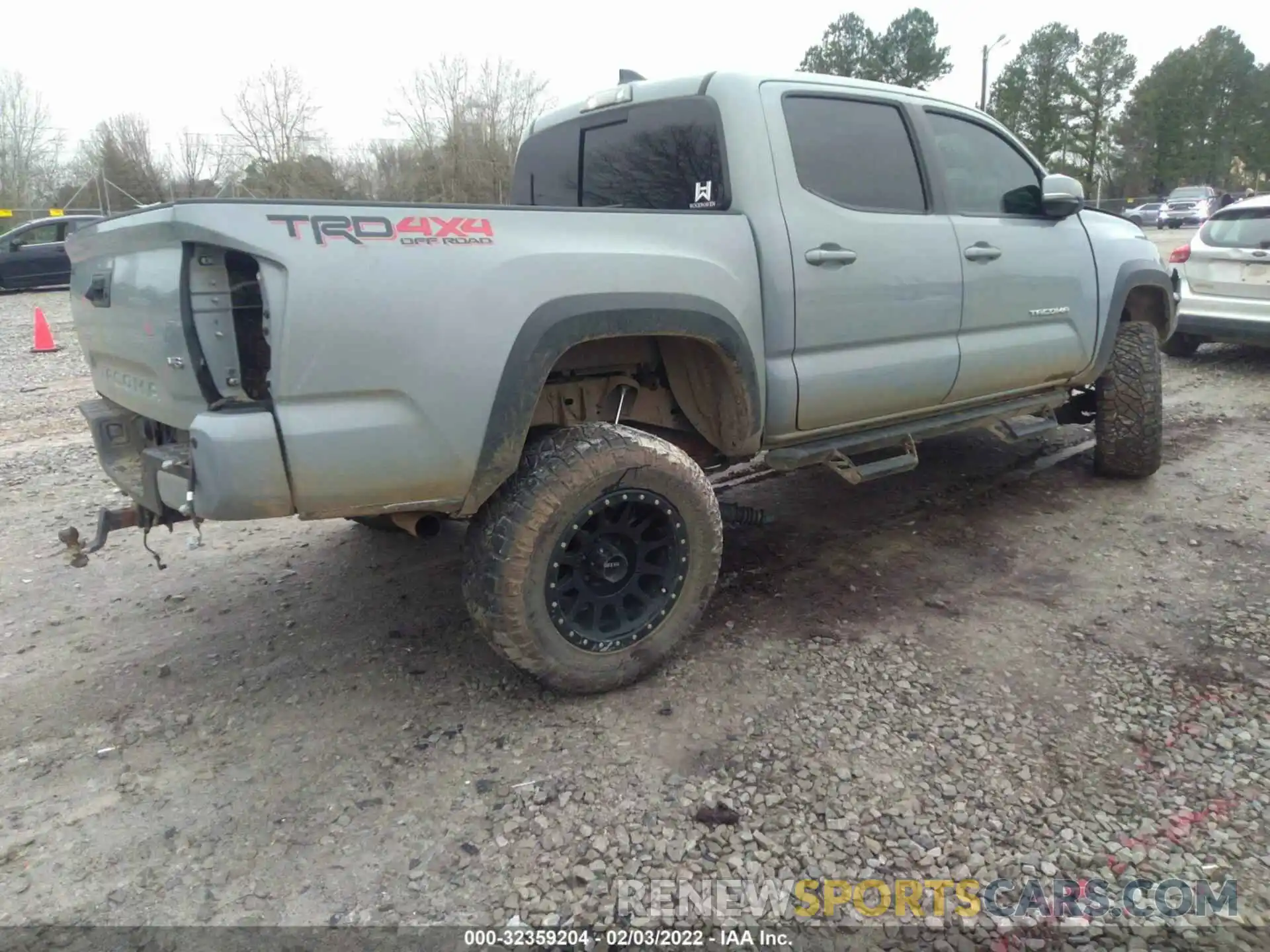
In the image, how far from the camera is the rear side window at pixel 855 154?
11.2 feet

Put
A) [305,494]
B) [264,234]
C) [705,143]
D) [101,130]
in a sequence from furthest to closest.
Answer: [101,130] → [705,143] → [305,494] → [264,234]

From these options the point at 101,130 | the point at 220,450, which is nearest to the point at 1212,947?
the point at 220,450

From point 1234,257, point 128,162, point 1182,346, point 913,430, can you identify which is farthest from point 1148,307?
point 128,162

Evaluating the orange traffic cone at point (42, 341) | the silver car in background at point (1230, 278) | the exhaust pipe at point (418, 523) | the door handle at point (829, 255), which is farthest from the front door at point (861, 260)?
the orange traffic cone at point (42, 341)

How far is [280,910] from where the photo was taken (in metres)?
2.10

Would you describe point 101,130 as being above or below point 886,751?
above

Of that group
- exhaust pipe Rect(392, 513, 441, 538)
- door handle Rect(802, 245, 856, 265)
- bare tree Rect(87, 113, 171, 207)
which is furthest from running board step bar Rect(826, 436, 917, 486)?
bare tree Rect(87, 113, 171, 207)

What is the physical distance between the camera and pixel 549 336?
104 inches

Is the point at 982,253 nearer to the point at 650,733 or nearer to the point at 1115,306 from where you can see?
the point at 1115,306

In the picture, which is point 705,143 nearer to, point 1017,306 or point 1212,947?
point 1017,306

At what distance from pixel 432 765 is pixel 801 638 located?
1457mm

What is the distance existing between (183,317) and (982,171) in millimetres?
3507

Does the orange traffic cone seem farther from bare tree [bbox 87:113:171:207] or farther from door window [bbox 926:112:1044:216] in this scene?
bare tree [bbox 87:113:171:207]

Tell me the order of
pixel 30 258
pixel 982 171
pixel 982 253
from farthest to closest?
pixel 30 258 → pixel 982 171 → pixel 982 253
